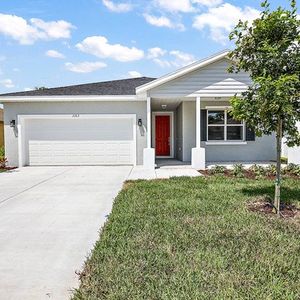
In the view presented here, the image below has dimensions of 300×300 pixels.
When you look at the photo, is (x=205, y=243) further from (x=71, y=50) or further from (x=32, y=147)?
(x=71, y=50)

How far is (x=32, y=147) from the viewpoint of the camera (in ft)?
48.6

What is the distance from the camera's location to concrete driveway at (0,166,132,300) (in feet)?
11.0

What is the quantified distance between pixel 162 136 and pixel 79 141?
5232mm

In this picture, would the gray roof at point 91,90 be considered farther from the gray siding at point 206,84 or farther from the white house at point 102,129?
the gray siding at point 206,84

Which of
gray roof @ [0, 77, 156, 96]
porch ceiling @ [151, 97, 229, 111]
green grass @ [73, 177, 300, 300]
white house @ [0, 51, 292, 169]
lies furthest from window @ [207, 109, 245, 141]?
green grass @ [73, 177, 300, 300]

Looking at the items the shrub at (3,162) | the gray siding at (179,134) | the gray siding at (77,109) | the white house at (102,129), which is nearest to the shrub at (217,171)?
the white house at (102,129)

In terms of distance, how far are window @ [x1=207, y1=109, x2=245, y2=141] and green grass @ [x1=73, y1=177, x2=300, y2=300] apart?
8777mm

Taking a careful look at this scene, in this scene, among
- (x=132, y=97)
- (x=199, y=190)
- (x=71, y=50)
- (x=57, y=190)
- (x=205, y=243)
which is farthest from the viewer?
(x=71, y=50)

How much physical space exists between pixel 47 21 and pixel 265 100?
12405mm

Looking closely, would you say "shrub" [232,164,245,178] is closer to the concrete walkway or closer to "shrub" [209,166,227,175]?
"shrub" [209,166,227,175]

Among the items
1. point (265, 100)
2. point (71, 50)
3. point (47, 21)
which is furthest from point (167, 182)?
point (71, 50)

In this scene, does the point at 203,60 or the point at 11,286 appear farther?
the point at 203,60

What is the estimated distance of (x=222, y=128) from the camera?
1529 centimetres

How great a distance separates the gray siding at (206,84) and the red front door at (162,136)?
519 centimetres
